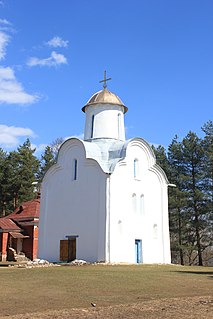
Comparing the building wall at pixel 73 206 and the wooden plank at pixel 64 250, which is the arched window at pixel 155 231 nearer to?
the building wall at pixel 73 206

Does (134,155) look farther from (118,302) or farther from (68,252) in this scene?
(118,302)

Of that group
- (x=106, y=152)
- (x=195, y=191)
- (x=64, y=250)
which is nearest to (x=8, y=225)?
(x=64, y=250)

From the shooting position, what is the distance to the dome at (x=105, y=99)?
1206 inches

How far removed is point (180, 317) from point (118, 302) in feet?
7.20

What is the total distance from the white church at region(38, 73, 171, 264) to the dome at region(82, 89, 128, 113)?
13cm

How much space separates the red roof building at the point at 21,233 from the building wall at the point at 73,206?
7729mm

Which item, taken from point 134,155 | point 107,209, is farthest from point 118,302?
point 134,155

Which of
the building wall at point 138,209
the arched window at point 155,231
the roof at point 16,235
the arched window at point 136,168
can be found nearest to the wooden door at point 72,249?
the building wall at point 138,209

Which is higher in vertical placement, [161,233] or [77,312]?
[161,233]

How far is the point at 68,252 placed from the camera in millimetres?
26453

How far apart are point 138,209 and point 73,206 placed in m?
4.56

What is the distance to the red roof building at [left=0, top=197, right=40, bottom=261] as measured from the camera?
35.3m

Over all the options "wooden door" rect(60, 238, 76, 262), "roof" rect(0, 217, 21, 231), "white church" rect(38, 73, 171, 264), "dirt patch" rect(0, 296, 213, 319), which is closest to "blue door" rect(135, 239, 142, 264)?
"white church" rect(38, 73, 171, 264)

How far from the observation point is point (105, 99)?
101ft
